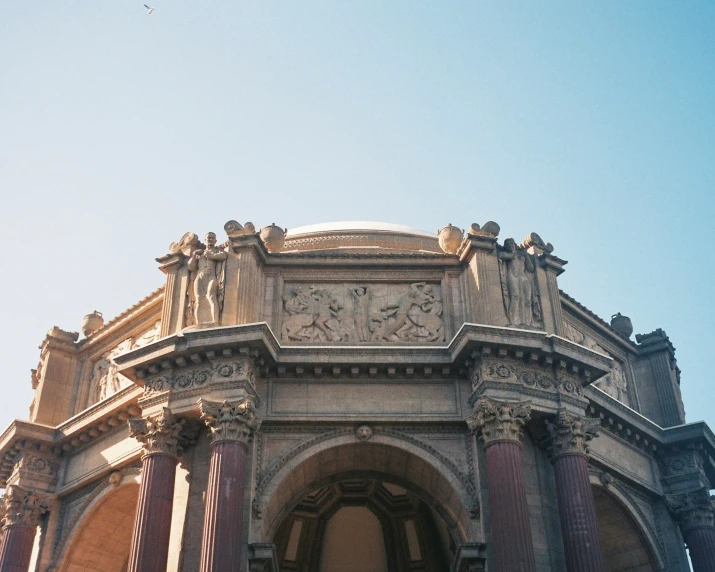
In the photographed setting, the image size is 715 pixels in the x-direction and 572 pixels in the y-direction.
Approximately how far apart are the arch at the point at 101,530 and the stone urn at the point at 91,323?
20.3ft

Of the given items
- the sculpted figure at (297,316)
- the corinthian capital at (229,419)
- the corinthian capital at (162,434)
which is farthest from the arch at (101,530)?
the sculpted figure at (297,316)

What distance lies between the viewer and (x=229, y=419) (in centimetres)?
2291

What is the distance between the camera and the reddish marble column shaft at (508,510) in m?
21.2

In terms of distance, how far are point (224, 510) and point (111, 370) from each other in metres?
9.33

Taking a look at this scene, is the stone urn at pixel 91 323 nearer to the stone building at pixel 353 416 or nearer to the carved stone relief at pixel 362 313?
the stone building at pixel 353 416

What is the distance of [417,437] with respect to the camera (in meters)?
24.4

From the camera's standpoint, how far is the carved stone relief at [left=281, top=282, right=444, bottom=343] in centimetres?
2572

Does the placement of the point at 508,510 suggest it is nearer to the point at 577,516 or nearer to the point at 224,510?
the point at 577,516

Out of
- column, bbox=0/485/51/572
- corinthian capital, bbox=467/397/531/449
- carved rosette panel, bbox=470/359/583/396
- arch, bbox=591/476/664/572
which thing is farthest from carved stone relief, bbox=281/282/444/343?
column, bbox=0/485/51/572

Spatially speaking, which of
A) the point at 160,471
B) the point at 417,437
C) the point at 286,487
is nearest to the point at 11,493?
the point at 160,471

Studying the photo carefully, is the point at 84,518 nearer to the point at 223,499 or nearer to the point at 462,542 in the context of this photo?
the point at 223,499

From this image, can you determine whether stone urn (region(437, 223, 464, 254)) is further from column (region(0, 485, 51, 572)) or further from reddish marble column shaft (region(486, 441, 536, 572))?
column (region(0, 485, 51, 572))

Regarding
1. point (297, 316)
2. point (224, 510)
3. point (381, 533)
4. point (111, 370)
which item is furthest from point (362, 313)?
point (381, 533)

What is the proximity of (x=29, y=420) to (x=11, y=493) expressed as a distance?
105 inches
